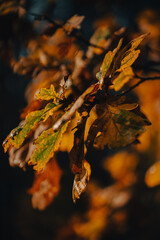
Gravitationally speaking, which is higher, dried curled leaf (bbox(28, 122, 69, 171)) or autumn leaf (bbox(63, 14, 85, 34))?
autumn leaf (bbox(63, 14, 85, 34))

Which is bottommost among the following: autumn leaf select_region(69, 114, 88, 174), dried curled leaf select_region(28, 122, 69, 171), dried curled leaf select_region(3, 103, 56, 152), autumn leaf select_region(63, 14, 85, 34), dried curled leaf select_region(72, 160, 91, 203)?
dried curled leaf select_region(72, 160, 91, 203)

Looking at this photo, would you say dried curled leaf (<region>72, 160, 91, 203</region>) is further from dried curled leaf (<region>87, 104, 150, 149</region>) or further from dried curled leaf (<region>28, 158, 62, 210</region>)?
dried curled leaf (<region>28, 158, 62, 210</region>)

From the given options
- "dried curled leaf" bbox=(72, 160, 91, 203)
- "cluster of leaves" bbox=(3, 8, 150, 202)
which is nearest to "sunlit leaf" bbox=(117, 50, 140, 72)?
"cluster of leaves" bbox=(3, 8, 150, 202)

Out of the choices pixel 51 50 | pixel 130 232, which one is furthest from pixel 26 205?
pixel 51 50

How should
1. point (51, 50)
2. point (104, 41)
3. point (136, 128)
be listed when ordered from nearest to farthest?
point (136, 128)
point (104, 41)
point (51, 50)

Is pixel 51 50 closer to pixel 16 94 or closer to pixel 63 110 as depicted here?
pixel 63 110

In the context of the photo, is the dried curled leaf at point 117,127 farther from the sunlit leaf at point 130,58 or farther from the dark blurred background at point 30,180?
the dark blurred background at point 30,180

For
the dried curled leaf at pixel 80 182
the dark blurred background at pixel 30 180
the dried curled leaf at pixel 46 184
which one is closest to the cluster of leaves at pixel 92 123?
the dried curled leaf at pixel 80 182
